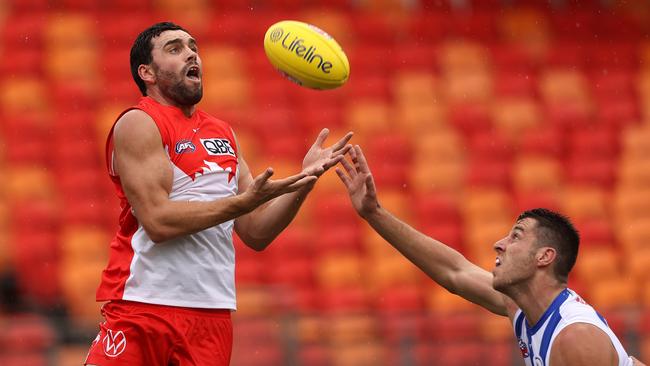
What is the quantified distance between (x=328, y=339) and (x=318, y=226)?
211 cm

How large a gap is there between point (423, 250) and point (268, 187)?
1.34 metres

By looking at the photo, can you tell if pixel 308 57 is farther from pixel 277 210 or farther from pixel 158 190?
pixel 158 190

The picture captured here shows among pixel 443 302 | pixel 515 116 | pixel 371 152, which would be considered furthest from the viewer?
pixel 515 116

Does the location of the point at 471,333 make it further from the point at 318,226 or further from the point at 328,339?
the point at 318,226

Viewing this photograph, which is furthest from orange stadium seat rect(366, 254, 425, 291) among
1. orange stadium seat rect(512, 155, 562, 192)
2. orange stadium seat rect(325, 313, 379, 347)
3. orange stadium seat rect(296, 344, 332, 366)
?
orange stadium seat rect(512, 155, 562, 192)

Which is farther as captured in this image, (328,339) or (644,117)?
(644,117)

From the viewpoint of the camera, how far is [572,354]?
5.41 m

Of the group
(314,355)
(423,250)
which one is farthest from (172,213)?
(314,355)

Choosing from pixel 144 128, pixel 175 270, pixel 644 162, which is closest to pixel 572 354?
pixel 175 270

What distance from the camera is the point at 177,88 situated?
561cm

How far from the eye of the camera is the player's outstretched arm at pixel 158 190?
523 cm

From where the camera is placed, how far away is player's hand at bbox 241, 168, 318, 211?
5.17 m

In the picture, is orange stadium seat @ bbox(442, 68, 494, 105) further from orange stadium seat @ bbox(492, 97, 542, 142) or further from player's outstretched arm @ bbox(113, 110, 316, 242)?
player's outstretched arm @ bbox(113, 110, 316, 242)

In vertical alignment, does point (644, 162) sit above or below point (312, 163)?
above
